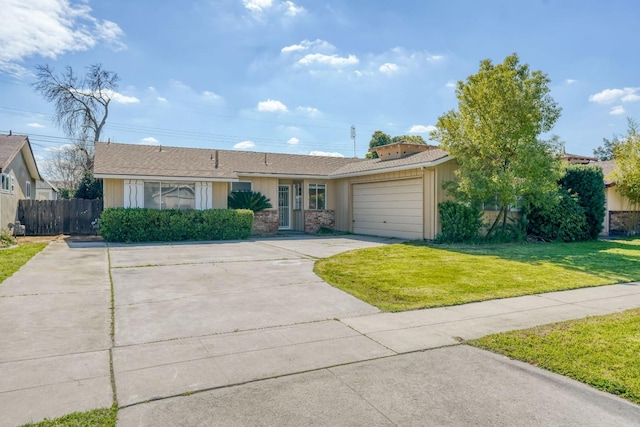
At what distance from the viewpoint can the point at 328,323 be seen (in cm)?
523

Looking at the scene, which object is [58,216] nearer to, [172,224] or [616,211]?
[172,224]

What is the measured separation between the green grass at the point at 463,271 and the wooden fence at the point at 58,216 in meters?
13.4

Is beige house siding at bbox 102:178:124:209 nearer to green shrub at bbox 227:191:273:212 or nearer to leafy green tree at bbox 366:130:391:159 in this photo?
green shrub at bbox 227:191:273:212

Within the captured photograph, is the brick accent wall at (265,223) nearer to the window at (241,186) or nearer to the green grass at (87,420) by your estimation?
the window at (241,186)

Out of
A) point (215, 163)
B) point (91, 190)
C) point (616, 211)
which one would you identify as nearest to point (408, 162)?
point (215, 163)

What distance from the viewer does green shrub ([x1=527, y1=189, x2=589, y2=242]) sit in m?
14.9

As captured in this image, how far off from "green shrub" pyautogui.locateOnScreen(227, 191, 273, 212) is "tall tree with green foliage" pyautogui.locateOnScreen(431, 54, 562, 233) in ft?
28.0

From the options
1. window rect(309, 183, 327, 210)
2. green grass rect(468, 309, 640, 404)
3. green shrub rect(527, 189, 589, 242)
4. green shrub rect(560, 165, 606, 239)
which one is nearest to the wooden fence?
window rect(309, 183, 327, 210)

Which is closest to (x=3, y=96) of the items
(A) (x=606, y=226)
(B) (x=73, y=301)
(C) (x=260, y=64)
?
(C) (x=260, y=64)

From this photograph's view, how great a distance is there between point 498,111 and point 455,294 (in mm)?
8795

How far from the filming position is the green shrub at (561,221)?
1493cm

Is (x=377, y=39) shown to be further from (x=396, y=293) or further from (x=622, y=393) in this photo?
(x=622, y=393)

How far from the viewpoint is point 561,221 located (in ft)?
49.1

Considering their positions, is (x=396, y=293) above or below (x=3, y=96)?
below
